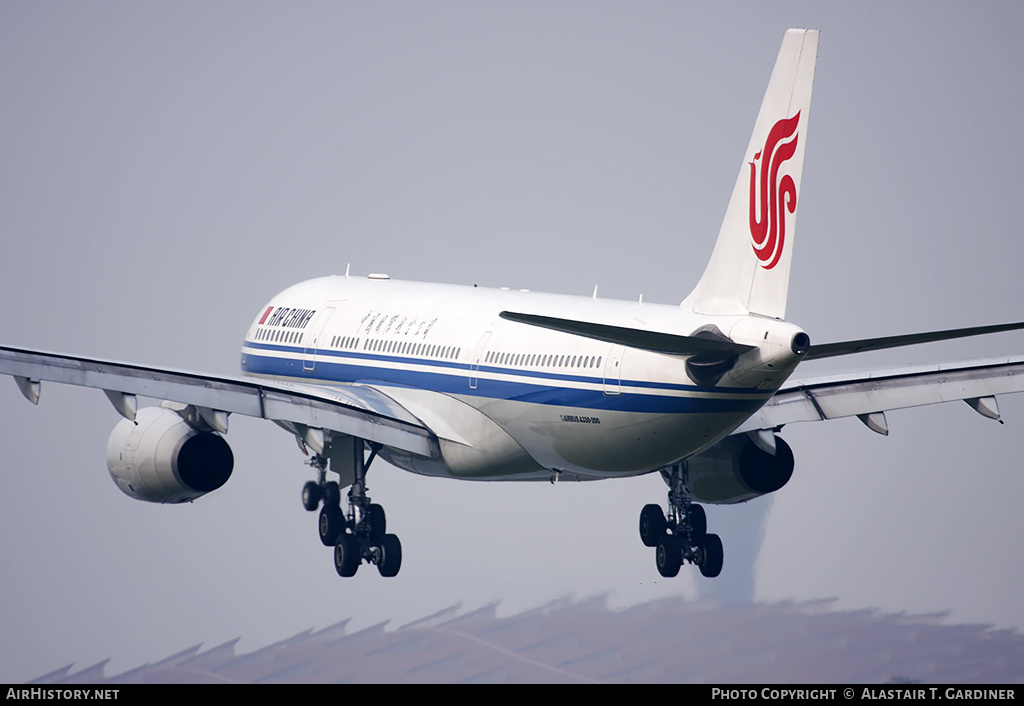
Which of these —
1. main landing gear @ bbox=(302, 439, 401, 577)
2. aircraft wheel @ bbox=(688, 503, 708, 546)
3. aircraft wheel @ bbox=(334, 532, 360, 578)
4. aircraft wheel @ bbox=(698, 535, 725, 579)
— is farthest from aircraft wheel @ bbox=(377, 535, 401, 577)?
aircraft wheel @ bbox=(698, 535, 725, 579)

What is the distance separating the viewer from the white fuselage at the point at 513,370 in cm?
3516

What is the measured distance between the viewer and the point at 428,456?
139 ft

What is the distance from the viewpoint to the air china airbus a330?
1374 inches

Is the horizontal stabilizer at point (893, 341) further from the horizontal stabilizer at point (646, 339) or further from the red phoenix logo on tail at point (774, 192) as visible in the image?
the red phoenix logo on tail at point (774, 192)

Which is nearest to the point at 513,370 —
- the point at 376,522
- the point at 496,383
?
the point at 496,383

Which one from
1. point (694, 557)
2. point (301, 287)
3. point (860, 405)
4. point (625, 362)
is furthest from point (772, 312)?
point (301, 287)

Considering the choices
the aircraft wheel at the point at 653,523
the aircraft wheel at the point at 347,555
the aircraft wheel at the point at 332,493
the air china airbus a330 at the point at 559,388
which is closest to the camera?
the air china airbus a330 at the point at 559,388

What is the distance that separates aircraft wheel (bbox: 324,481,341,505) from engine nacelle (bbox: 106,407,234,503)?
8.22 ft

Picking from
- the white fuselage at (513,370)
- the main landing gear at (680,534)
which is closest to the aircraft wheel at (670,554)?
the main landing gear at (680,534)

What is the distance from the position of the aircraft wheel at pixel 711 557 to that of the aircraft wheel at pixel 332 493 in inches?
322

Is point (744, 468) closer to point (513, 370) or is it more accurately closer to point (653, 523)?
point (653, 523)

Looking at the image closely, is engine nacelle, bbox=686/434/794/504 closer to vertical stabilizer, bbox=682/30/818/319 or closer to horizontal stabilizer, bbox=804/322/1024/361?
vertical stabilizer, bbox=682/30/818/319

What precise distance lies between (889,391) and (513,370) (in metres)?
7.94
